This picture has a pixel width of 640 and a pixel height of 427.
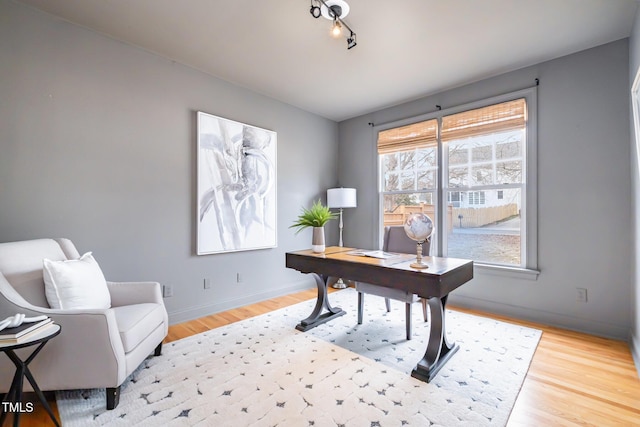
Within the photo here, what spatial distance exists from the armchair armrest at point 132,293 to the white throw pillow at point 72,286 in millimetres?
193

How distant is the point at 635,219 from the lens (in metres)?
2.29

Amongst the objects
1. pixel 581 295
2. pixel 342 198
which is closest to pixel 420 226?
pixel 581 295

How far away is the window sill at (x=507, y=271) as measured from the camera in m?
2.91

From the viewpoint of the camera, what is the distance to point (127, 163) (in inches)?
101

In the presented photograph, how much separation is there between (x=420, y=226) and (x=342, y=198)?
2.09m

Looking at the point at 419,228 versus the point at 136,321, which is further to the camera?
the point at 419,228

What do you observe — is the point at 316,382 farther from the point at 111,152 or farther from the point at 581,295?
the point at 581,295

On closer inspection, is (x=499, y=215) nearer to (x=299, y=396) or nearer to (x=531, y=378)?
(x=531, y=378)

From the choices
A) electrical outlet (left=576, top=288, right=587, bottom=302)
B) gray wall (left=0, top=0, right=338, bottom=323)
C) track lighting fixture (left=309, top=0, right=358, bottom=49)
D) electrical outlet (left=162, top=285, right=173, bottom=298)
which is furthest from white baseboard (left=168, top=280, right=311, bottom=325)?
electrical outlet (left=576, top=288, right=587, bottom=302)

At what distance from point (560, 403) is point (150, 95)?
3871mm

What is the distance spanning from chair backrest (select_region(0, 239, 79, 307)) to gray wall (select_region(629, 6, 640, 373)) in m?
3.97

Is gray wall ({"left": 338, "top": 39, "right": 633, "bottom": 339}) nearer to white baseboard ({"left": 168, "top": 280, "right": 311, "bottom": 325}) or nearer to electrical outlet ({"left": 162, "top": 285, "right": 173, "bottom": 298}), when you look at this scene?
white baseboard ({"left": 168, "top": 280, "right": 311, "bottom": 325})

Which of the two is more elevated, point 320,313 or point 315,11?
point 315,11

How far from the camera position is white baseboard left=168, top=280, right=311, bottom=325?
2.87m
